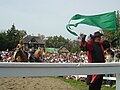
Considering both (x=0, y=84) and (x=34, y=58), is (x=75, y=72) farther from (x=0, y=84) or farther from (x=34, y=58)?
(x=34, y=58)

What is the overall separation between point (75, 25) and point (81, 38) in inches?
16.7

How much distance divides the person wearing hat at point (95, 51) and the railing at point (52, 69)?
0.83 meters

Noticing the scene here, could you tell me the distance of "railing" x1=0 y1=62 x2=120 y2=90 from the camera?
11.9 ft

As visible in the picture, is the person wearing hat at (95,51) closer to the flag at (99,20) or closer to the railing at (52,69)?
the flag at (99,20)

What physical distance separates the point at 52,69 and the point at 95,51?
6.39 ft

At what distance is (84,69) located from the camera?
4367mm

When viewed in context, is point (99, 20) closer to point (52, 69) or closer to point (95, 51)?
point (95, 51)

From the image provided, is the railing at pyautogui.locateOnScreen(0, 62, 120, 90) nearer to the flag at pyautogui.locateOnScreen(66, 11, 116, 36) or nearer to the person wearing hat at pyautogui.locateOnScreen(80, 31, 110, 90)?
the person wearing hat at pyautogui.locateOnScreen(80, 31, 110, 90)

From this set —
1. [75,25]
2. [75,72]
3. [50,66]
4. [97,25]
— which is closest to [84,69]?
[75,72]

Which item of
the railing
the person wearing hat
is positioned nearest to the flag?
the person wearing hat

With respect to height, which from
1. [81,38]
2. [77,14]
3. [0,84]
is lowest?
[0,84]

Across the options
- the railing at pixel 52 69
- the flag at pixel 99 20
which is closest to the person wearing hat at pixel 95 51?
the flag at pixel 99 20

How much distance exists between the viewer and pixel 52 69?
4.04 m

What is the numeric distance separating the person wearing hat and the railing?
0.83 m
